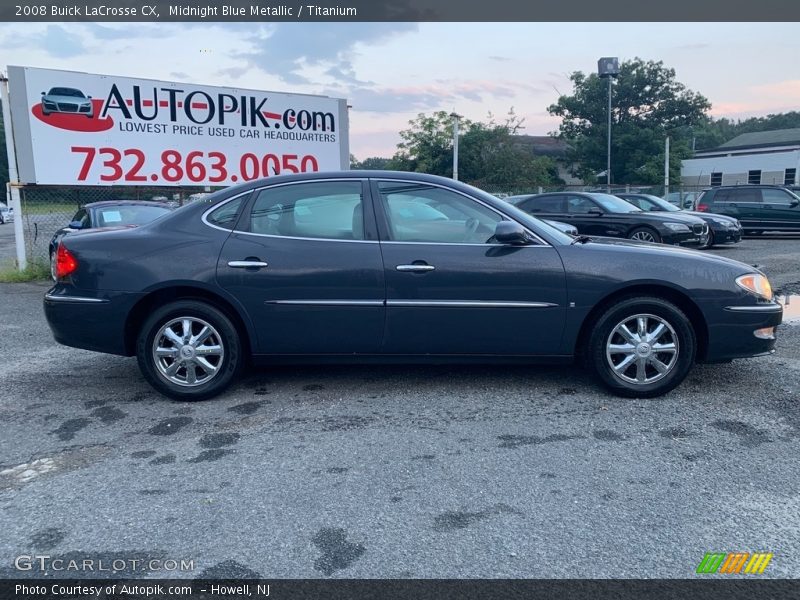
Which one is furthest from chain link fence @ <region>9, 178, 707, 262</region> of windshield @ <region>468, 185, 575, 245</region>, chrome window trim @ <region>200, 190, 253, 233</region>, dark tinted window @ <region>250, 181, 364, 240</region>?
windshield @ <region>468, 185, 575, 245</region>

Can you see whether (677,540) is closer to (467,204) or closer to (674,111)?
(467,204)

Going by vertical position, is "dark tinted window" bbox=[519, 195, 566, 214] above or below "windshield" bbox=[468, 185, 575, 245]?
above

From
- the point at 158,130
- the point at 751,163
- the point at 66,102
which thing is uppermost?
the point at 751,163

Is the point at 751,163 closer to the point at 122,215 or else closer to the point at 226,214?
the point at 122,215

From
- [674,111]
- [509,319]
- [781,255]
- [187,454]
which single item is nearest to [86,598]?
[187,454]

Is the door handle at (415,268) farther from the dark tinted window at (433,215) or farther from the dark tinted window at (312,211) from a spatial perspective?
the dark tinted window at (312,211)

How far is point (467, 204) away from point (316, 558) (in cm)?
278

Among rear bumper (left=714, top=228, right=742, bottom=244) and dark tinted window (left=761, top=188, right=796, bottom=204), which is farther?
dark tinted window (left=761, top=188, right=796, bottom=204)

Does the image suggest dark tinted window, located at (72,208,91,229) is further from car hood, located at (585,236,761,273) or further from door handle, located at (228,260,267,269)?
car hood, located at (585,236,761,273)

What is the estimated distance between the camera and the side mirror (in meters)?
4.47

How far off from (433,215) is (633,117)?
146 ft

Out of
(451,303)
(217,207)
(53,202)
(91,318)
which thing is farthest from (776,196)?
(91,318)

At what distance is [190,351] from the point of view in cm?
466

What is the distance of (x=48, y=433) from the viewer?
13.6ft
